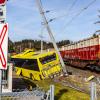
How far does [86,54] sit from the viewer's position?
44.8 meters

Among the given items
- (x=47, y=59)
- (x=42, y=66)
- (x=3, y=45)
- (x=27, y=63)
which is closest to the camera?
(x=3, y=45)

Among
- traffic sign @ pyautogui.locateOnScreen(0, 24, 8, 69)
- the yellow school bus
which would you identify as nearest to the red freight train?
the yellow school bus

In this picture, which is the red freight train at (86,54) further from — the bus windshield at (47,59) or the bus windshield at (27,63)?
the bus windshield at (47,59)

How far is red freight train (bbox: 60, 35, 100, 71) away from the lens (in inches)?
1565

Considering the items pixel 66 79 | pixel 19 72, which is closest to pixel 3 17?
pixel 66 79

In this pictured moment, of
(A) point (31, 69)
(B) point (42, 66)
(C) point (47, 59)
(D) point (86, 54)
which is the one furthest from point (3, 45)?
(D) point (86, 54)

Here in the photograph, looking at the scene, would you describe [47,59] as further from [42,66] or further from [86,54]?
[86,54]

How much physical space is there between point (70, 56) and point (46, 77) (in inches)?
1110

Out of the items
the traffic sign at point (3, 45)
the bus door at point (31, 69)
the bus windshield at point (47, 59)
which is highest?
the traffic sign at point (3, 45)

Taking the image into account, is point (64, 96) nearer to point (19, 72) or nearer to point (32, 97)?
point (32, 97)

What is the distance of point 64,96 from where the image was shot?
18.0 meters

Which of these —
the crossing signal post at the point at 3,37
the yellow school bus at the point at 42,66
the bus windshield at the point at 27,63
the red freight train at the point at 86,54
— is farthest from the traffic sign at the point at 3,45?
the red freight train at the point at 86,54

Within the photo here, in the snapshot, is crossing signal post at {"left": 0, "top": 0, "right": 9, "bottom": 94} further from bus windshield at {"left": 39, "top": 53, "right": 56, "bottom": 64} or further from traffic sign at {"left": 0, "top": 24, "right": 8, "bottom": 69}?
bus windshield at {"left": 39, "top": 53, "right": 56, "bottom": 64}

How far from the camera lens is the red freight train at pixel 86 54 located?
3975cm
